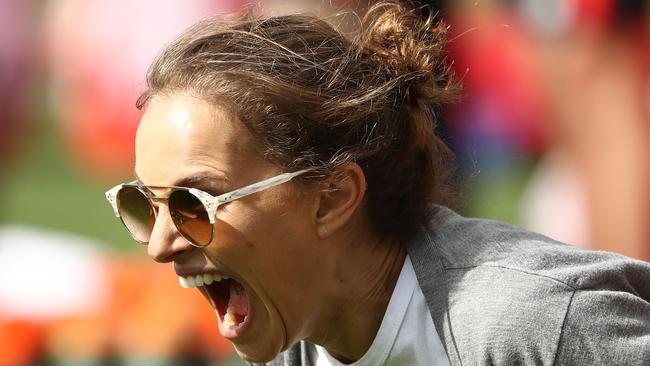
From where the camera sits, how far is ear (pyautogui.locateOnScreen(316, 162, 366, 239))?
285 cm

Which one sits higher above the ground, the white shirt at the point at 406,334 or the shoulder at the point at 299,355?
the white shirt at the point at 406,334

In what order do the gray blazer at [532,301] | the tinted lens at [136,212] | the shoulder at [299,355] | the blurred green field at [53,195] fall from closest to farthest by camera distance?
the gray blazer at [532,301]
the tinted lens at [136,212]
the shoulder at [299,355]
the blurred green field at [53,195]

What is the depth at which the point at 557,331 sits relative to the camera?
8.61 ft

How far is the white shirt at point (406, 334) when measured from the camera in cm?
285

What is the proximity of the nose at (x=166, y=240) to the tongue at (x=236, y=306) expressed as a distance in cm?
16

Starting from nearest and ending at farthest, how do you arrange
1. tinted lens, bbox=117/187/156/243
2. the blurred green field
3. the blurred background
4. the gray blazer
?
1. the gray blazer
2. tinted lens, bbox=117/187/156/243
3. the blurred background
4. the blurred green field

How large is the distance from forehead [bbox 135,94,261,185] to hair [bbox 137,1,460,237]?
3 centimetres

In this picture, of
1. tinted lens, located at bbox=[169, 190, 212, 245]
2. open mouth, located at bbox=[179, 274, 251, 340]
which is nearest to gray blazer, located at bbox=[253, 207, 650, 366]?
open mouth, located at bbox=[179, 274, 251, 340]

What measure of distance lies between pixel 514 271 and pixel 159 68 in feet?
3.00

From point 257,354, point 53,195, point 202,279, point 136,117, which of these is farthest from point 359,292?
point 53,195

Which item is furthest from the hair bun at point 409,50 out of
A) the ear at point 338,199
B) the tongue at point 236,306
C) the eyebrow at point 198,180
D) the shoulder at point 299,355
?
the shoulder at point 299,355

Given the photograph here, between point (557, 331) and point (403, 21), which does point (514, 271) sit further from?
point (403, 21)

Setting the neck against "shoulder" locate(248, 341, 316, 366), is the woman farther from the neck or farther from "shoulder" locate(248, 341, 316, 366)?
"shoulder" locate(248, 341, 316, 366)

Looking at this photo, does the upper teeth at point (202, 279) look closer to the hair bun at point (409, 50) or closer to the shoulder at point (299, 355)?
the shoulder at point (299, 355)
